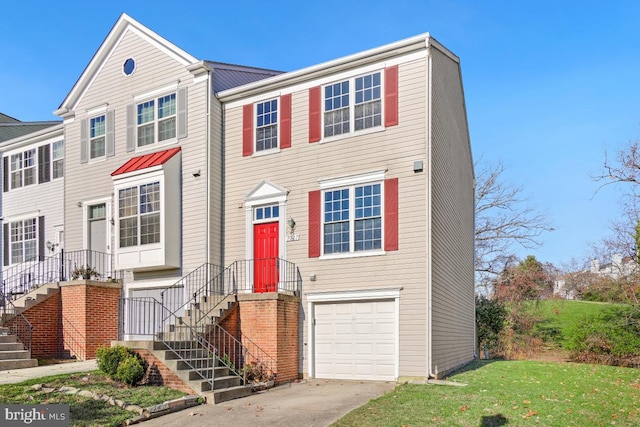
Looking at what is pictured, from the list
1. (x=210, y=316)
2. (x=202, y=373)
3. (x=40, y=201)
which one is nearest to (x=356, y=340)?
(x=210, y=316)

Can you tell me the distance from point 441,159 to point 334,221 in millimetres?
3148

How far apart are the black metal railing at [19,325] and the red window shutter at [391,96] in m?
10.7

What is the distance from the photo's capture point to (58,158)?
866 inches

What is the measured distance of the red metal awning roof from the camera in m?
17.6

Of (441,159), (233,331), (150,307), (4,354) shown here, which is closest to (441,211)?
(441,159)

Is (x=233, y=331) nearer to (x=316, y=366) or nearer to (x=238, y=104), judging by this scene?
(x=316, y=366)

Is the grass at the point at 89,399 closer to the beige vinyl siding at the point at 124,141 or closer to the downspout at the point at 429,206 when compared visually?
the beige vinyl siding at the point at 124,141

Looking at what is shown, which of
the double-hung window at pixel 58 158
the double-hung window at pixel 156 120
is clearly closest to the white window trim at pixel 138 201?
the double-hung window at pixel 156 120

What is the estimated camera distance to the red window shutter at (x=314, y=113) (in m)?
Result: 16.0

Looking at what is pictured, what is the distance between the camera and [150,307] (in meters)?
17.9

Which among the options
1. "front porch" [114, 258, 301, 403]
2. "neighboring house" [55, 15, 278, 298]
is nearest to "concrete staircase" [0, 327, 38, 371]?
"front porch" [114, 258, 301, 403]

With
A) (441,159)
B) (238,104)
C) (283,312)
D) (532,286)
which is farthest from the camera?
(532,286)

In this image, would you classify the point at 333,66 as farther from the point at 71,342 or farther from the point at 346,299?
the point at 71,342

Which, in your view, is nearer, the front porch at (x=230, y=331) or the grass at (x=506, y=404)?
the grass at (x=506, y=404)
